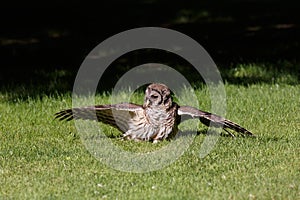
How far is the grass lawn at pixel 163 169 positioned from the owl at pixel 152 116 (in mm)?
120

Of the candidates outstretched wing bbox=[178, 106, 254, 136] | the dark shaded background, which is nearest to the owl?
outstretched wing bbox=[178, 106, 254, 136]

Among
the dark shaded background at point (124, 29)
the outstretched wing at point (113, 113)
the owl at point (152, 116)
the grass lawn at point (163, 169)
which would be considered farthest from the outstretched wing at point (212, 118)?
the dark shaded background at point (124, 29)

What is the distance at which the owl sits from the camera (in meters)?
7.19

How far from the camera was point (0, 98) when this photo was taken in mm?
9633

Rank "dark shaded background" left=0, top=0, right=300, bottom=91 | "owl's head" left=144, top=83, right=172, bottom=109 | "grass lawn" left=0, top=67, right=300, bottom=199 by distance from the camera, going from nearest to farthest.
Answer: "grass lawn" left=0, top=67, right=300, bottom=199
"owl's head" left=144, top=83, right=172, bottom=109
"dark shaded background" left=0, top=0, right=300, bottom=91

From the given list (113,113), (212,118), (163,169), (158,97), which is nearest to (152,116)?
(158,97)

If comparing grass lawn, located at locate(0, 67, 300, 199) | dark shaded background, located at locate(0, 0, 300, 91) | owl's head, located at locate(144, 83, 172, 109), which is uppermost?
owl's head, located at locate(144, 83, 172, 109)

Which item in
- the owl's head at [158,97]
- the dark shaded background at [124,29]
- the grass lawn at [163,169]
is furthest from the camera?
the dark shaded background at [124,29]

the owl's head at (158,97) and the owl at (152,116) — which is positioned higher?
the owl's head at (158,97)

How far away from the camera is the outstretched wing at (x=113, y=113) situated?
722 centimetres

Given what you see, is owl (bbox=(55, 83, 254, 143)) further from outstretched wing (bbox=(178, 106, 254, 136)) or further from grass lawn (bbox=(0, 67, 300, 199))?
grass lawn (bbox=(0, 67, 300, 199))

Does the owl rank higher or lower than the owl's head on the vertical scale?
lower

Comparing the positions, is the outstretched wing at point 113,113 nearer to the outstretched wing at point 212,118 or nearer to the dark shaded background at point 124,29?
the outstretched wing at point 212,118

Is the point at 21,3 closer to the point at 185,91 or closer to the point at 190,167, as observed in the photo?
the point at 185,91
